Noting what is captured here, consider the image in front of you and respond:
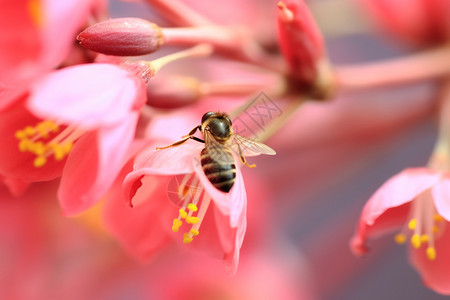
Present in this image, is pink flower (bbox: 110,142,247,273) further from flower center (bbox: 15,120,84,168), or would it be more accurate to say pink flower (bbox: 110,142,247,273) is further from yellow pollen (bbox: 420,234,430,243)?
yellow pollen (bbox: 420,234,430,243)

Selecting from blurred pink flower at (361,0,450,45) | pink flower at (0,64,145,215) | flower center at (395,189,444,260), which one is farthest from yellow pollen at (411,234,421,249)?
blurred pink flower at (361,0,450,45)

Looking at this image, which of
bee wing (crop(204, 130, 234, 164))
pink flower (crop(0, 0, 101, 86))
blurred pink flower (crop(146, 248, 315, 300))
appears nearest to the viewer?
pink flower (crop(0, 0, 101, 86))

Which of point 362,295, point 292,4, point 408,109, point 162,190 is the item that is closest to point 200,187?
point 162,190

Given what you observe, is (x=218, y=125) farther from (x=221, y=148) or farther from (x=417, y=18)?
(x=417, y=18)

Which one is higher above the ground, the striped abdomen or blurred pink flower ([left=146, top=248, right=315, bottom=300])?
the striped abdomen

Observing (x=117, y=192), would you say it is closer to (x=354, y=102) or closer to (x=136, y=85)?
(x=136, y=85)

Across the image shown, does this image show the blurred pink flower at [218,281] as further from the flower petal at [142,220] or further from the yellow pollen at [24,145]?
the yellow pollen at [24,145]

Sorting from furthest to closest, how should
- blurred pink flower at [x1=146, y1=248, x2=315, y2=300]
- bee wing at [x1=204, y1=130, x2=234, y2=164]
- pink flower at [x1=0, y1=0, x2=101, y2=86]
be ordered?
blurred pink flower at [x1=146, y1=248, x2=315, y2=300] < bee wing at [x1=204, y1=130, x2=234, y2=164] < pink flower at [x1=0, y1=0, x2=101, y2=86]

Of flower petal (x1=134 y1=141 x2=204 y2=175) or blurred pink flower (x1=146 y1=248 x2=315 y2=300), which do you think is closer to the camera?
flower petal (x1=134 y1=141 x2=204 y2=175)
